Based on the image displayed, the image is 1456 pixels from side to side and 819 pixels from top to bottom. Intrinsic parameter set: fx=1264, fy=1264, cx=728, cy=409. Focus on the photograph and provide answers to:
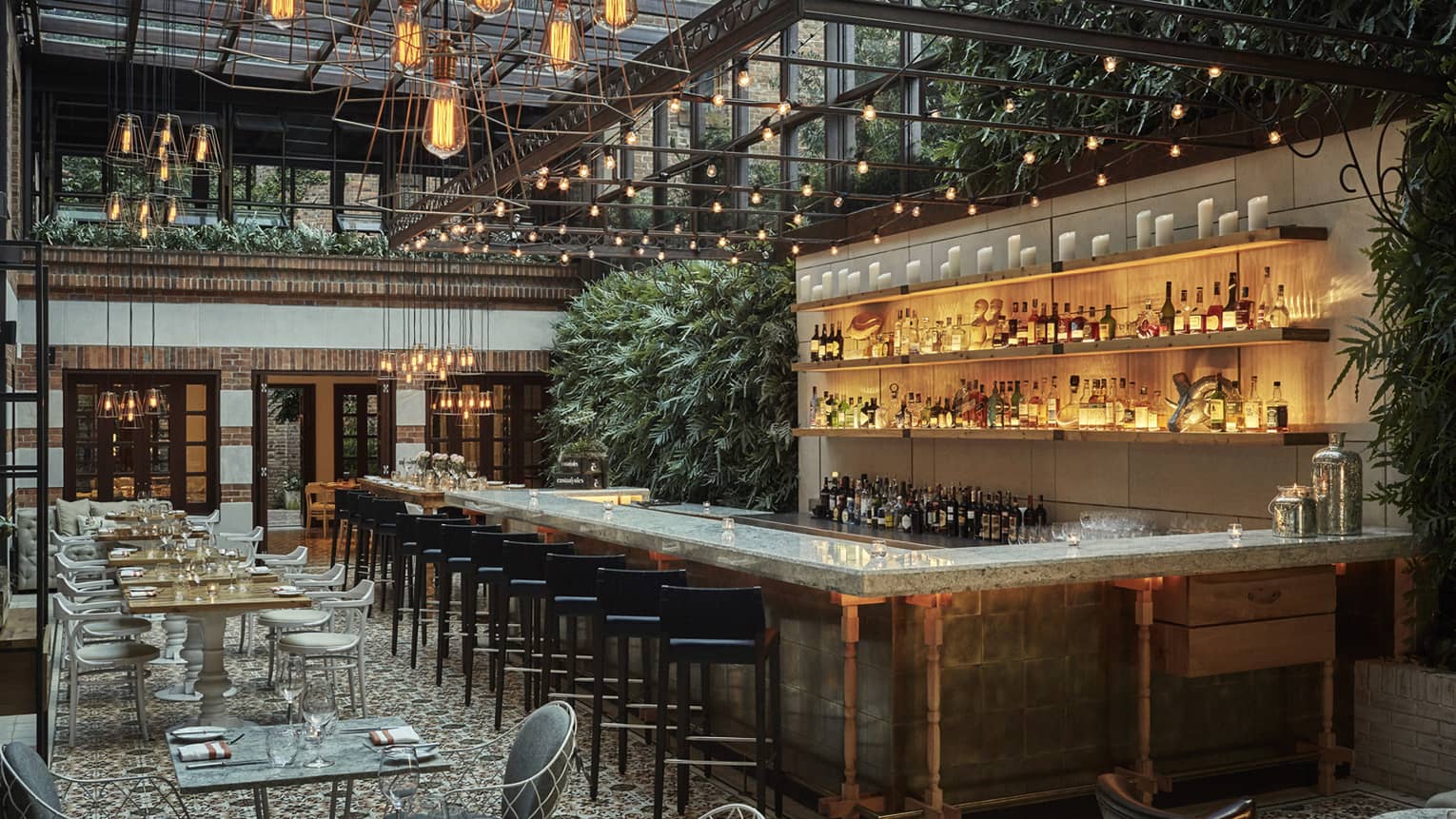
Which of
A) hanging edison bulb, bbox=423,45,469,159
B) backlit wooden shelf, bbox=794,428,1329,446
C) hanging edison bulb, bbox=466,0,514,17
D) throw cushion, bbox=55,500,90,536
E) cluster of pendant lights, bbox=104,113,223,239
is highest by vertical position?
cluster of pendant lights, bbox=104,113,223,239

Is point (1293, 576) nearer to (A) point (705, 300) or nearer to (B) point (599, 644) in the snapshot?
(B) point (599, 644)

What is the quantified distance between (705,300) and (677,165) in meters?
1.48

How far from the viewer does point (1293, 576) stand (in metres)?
5.54

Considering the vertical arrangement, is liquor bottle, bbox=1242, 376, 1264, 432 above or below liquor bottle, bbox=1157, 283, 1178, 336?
below

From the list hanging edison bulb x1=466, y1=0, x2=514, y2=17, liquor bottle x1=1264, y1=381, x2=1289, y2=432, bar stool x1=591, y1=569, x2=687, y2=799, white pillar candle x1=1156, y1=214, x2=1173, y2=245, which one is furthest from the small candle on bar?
hanging edison bulb x1=466, y1=0, x2=514, y2=17

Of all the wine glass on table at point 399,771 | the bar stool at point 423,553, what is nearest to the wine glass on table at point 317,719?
the wine glass on table at point 399,771

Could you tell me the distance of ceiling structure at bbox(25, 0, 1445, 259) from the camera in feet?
15.2

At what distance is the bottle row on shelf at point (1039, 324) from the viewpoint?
6441mm

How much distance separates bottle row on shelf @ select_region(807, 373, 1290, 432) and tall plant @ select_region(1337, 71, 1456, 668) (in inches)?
23.9

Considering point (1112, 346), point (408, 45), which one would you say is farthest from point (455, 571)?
point (408, 45)

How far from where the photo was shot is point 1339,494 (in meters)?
5.80

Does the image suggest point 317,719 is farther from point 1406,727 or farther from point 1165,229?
point 1165,229

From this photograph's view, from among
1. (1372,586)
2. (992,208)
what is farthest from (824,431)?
(1372,586)

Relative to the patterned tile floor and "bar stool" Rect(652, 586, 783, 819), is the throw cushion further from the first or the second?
"bar stool" Rect(652, 586, 783, 819)
